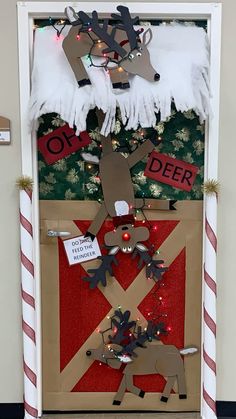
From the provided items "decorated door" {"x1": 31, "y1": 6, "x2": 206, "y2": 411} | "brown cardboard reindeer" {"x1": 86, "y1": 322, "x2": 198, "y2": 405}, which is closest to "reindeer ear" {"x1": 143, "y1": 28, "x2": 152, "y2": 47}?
"decorated door" {"x1": 31, "y1": 6, "x2": 206, "y2": 411}

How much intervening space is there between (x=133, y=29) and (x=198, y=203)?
87 centimetres

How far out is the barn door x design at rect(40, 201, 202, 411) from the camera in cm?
258

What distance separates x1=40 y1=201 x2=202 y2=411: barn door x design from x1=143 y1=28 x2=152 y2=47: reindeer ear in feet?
2.56

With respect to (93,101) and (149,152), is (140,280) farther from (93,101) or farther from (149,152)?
(93,101)

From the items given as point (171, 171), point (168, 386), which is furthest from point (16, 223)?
point (168, 386)

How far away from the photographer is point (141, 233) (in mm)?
2543

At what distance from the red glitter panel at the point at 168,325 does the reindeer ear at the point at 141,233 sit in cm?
21

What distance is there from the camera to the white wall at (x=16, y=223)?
2426mm

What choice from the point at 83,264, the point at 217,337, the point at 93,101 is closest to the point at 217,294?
the point at 217,337

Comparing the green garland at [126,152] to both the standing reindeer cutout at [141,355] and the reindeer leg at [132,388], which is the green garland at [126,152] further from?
the reindeer leg at [132,388]

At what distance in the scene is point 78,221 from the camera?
2.58 metres

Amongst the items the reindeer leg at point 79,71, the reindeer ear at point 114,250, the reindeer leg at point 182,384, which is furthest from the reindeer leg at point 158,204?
the reindeer leg at point 182,384

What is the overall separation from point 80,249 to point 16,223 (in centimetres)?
34

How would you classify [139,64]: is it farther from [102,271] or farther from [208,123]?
[102,271]
